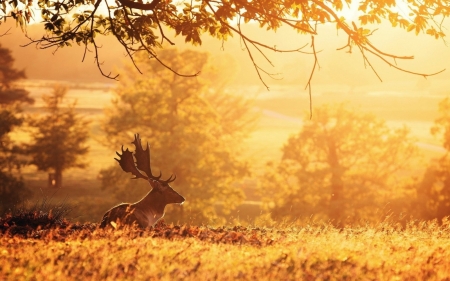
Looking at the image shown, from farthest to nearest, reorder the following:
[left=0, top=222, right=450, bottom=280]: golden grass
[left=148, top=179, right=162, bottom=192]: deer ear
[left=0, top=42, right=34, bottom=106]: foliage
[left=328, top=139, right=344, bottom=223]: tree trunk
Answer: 1. [left=0, top=42, right=34, bottom=106]: foliage
2. [left=328, top=139, right=344, bottom=223]: tree trunk
3. [left=148, top=179, right=162, bottom=192]: deer ear
4. [left=0, top=222, right=450, bottom=280]: golden grass

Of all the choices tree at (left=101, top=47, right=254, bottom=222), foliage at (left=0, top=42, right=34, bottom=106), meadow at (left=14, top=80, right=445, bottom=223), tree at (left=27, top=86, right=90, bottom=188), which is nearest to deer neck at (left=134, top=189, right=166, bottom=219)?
meadow at (left=14, top=80, right=445, bottom=223)

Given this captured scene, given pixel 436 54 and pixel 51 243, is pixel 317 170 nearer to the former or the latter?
pixel 51 243

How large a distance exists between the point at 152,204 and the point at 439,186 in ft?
96.1

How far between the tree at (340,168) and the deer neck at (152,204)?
2582 centimetres

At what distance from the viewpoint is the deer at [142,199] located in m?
11.9

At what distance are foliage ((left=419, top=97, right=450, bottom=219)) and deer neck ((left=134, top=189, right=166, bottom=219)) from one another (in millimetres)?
26874

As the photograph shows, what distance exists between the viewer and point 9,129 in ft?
138

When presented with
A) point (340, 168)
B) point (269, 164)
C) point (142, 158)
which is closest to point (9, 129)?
point (269, 164)

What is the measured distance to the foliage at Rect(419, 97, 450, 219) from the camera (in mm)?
35625

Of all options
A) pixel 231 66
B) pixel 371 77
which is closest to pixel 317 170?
pixel 231 66

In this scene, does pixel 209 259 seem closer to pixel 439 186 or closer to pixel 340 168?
pixel 340 168

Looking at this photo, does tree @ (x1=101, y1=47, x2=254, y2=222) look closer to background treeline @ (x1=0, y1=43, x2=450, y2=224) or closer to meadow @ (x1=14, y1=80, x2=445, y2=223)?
background treeline @ (x1=0, y1=43, x2=450, y2=224)

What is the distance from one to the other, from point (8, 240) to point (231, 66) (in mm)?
76441

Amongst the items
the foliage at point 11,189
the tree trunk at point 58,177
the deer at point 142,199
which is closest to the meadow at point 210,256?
the deer at point 142,199
